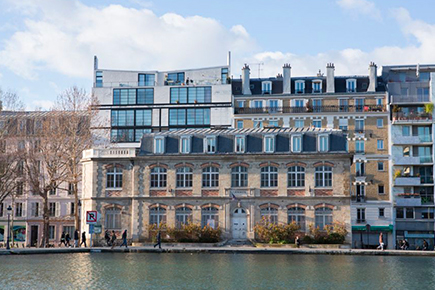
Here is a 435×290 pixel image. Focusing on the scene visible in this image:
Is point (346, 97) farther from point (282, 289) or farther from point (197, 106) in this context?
point (282, 289)

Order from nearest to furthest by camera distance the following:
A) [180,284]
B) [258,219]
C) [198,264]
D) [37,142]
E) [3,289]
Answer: [3,289], [180,284], [198,264], [258,219], [37,142]

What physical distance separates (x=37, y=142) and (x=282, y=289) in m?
42.2

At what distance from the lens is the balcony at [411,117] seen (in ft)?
230

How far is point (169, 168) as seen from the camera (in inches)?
2201

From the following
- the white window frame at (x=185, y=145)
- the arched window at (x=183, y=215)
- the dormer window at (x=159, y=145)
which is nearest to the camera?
the arched window at (x=183, y=215)

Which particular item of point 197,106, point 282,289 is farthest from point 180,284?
point 197,106

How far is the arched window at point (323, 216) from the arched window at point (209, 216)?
7835mm

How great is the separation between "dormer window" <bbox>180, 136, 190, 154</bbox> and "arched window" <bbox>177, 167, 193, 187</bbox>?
1.51m

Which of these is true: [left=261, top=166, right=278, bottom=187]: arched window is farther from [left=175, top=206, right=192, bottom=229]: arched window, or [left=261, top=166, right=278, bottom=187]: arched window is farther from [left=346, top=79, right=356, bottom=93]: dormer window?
[left=346, top=79, right=356, bottom=93]: dormer window

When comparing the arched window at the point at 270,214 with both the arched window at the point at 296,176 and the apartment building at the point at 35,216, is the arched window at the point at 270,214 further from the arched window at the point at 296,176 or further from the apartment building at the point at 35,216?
the apartment building at the point at 35,216

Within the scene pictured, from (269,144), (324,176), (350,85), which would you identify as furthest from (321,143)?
(350,85)

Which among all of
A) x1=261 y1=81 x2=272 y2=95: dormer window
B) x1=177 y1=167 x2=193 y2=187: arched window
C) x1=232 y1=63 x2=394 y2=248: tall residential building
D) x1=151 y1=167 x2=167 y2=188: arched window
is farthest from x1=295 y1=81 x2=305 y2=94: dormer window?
x1=151 y1=167 x2=167 y2=188: arched window

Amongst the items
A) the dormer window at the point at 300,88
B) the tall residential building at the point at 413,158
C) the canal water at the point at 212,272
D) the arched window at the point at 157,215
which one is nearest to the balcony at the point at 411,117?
the tall residential building at the point at 413,158

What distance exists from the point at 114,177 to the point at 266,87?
80.4ft
